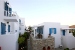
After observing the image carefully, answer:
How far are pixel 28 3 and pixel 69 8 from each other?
7.60 meters

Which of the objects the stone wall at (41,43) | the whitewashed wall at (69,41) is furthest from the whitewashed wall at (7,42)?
the whitewashed wall at (69,41)

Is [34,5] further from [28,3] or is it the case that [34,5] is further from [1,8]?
[1,8]

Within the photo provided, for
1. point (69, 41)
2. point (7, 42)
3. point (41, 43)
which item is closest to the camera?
point (7, 42)

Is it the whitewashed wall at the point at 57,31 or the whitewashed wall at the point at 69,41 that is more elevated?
the whitewashed wall at the point at 57,31

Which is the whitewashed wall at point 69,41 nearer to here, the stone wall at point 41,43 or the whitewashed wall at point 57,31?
the whitewashed wall at point 57,31

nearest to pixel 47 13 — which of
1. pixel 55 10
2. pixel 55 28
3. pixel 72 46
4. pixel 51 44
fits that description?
pixel 55 10

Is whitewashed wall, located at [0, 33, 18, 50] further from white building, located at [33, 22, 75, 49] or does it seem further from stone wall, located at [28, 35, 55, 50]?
white building, located at [33, 22, 75, 49]

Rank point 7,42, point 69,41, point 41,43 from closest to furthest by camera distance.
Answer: point 7,42 < point 41,43 < point 69,41

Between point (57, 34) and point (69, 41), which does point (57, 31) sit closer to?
point (57, 34)

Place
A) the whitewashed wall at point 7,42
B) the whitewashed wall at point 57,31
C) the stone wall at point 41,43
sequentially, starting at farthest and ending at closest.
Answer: the whitewashed wall at point 57,31 < the stone wall at point 41,43 < the whitewashed wall at point 7,42

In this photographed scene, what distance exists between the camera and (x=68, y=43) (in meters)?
22.1

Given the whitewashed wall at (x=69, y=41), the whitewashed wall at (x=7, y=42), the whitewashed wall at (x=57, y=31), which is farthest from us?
the whitewashed wall at (x=69, y=41)

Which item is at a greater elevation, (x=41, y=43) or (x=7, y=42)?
(x=7, y=42)

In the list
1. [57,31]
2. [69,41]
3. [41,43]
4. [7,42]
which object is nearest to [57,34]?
[57,31]
